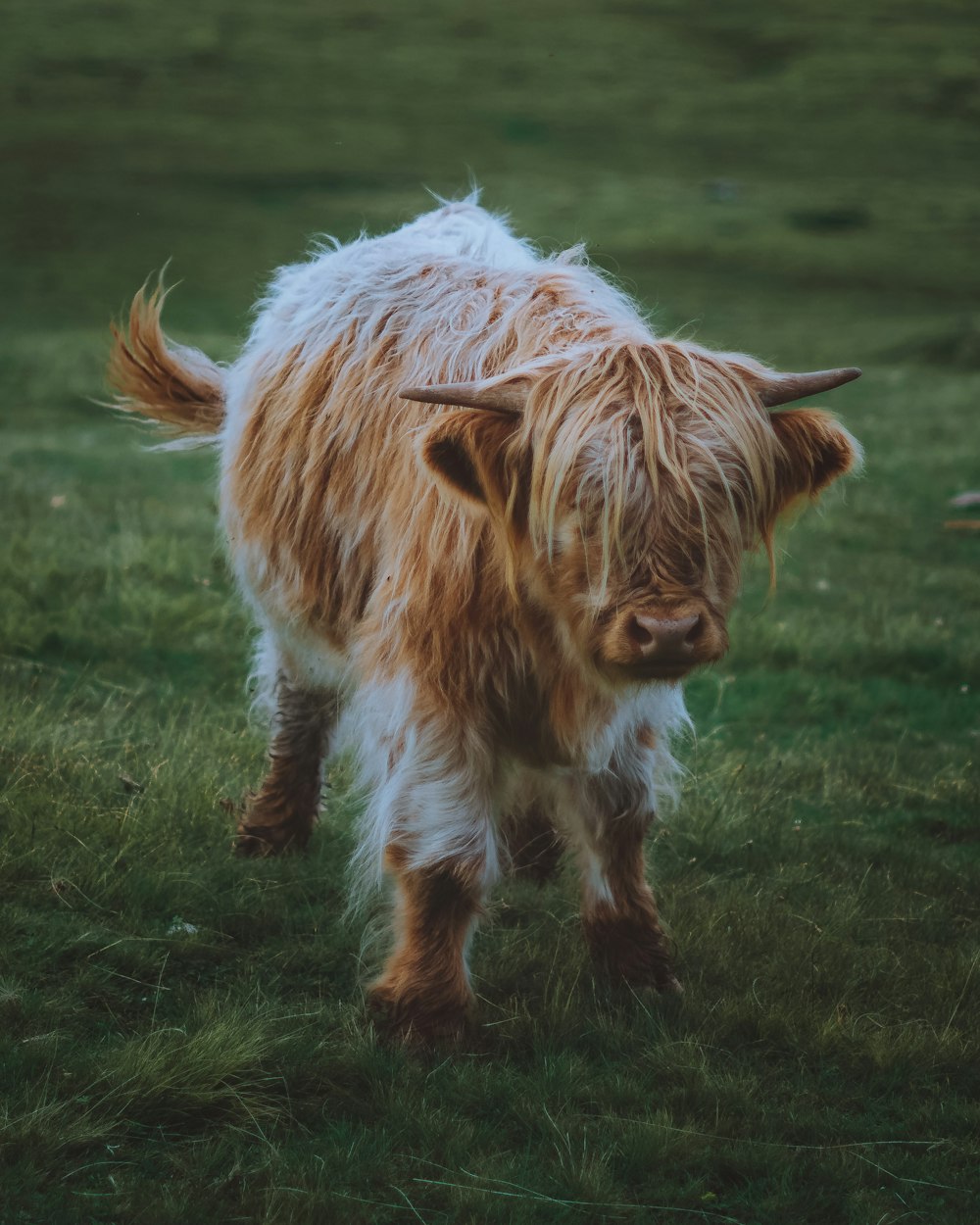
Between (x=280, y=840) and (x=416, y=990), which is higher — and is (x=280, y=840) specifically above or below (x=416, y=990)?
below

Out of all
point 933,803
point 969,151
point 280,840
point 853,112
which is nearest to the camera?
point 280,840

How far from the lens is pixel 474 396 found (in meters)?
3.23

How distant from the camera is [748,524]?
10.9ft

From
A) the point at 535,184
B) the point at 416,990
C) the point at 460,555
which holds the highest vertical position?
the point at 460,555

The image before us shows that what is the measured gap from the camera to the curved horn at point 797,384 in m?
3.32

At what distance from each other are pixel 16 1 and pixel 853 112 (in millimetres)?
25579

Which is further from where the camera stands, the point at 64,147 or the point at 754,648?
the point at 64,147

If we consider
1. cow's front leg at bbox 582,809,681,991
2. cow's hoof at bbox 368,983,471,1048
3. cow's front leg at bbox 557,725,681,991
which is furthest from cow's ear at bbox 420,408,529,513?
cow's hoof at bbox 368,983,471,1048

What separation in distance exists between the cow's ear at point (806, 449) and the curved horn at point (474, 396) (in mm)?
626

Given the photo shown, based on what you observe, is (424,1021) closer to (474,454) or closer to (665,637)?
(665,637)

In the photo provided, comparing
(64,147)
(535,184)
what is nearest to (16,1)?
(64,147)

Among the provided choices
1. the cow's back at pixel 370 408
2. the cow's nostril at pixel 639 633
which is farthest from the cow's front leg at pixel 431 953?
the cow's nostril at pixel 639 633

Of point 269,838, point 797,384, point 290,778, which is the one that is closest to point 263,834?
point 269,838

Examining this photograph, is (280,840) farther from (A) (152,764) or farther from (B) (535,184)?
(B) (535,184)
